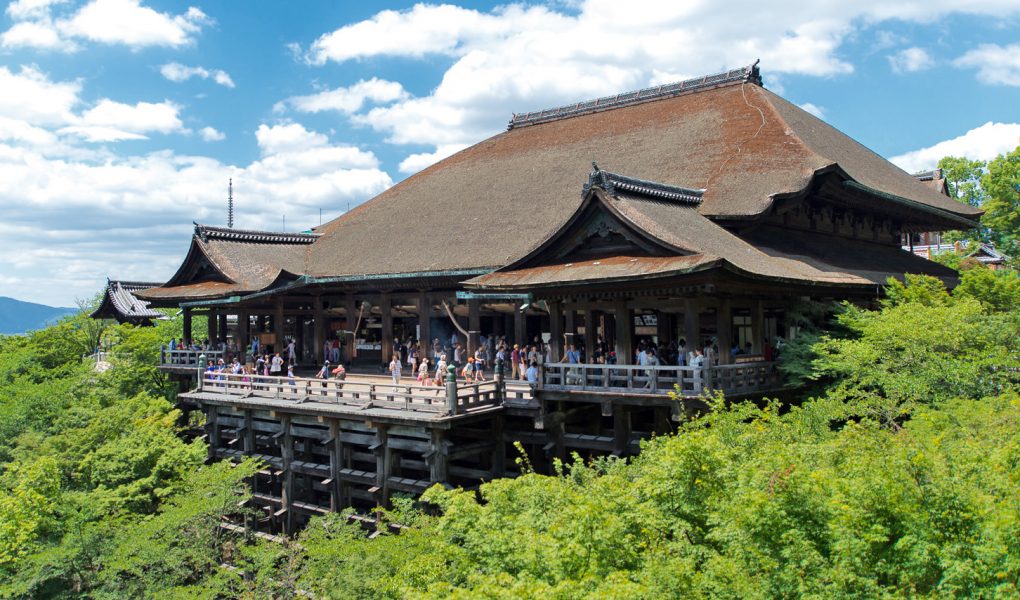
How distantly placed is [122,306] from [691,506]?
41.3 meters

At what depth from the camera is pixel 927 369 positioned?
53.8ft

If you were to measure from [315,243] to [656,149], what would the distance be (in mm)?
15928

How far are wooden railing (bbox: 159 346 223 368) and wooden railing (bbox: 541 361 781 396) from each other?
663 inches

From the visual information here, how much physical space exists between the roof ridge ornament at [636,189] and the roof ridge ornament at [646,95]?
10520mm

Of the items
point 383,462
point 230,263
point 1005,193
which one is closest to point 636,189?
point 383,462

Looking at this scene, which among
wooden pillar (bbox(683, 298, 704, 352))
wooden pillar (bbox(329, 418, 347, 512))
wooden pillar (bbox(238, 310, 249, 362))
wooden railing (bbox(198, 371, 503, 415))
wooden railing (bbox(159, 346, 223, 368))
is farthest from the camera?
wooden pillar (bbox(238, 310, 249, 362))

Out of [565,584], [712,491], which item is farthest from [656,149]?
[565,584]

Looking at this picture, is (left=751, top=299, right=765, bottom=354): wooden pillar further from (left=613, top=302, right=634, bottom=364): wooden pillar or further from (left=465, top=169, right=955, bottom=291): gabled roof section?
(left=613, top=302, right=634, bottom=364): wooden pillar

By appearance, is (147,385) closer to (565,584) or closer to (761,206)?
(761,206)

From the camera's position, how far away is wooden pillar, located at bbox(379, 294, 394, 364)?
29094mm

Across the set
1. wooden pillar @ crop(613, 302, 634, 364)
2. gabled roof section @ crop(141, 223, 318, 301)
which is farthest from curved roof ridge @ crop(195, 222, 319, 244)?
wooden pillar @ crop(613, 302, 634, 364)

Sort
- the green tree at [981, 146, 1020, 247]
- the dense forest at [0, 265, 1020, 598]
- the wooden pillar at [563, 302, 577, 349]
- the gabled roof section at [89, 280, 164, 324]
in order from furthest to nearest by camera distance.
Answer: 1. the gabled roof section at [89, 280, 164, 324]
2. the green tree at [981, 146, 1020, 247]
3. the wooden pillar at [563, 302, 577, 349]
4. the dense forest at [0, 265, 1020, 598]

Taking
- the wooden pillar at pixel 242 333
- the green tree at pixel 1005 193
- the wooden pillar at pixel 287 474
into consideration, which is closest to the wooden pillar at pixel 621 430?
the wooden pillar at pixel 287 474

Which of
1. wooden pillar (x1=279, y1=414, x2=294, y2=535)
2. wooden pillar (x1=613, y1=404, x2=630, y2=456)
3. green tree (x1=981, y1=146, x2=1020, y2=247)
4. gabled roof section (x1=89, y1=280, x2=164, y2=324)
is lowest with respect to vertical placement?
wooden pillar (x1=279, y1=414, x2=294, y2=535)
